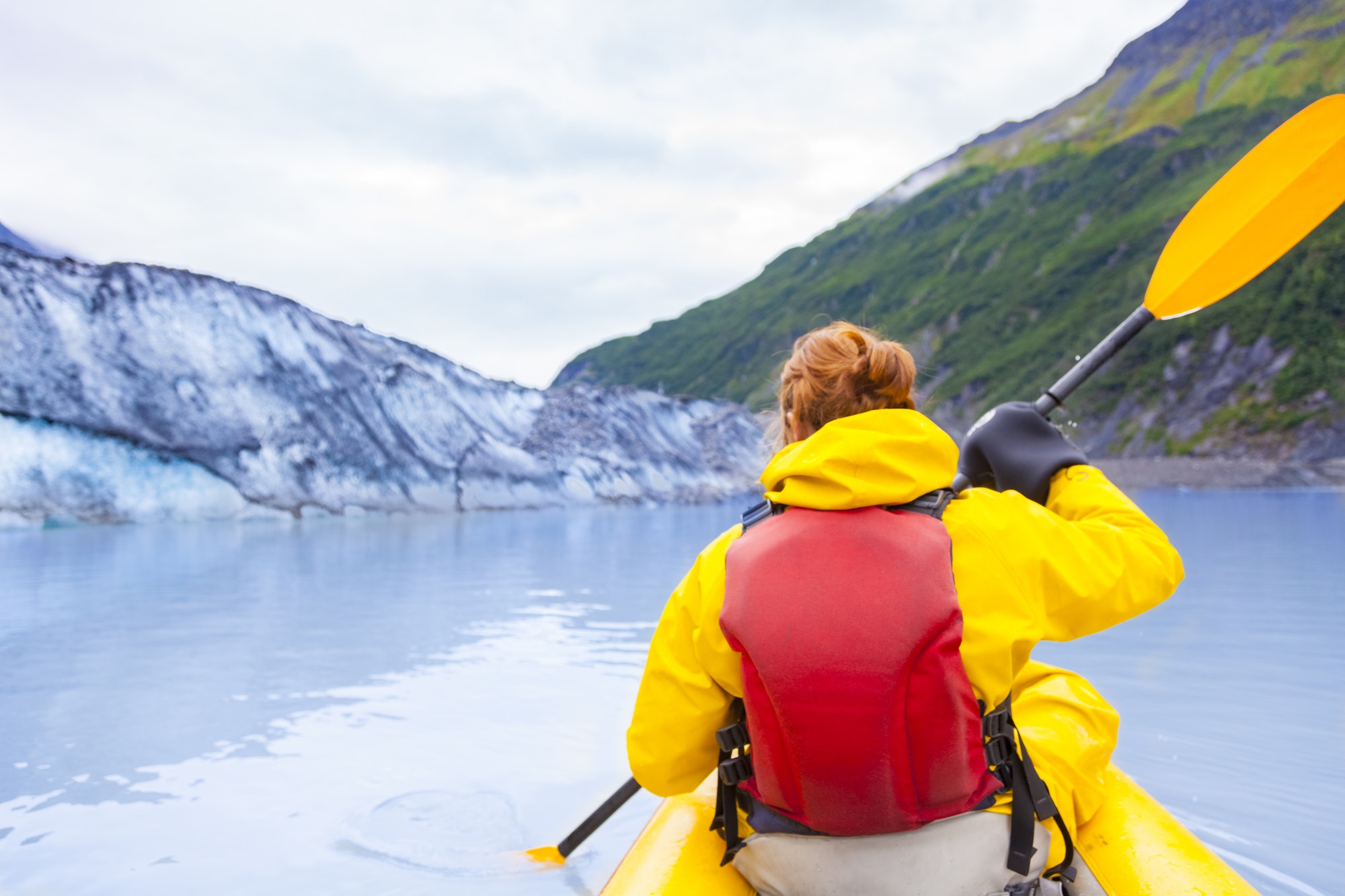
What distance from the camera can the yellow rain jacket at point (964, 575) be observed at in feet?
4.47

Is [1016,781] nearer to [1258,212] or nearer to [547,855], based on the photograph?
[1258,212]

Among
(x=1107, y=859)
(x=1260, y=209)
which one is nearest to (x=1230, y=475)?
(x=1260, y=209)

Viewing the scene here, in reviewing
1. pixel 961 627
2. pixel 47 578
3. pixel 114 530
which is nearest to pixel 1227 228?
pixel 961 627

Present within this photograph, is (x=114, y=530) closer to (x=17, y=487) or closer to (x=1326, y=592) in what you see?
(x=17, y=487)

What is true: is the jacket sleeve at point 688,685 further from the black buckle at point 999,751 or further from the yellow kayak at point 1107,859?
the black buckle at point 999,751

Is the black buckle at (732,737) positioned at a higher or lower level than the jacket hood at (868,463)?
lower

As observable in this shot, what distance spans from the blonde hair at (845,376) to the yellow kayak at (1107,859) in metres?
0.94

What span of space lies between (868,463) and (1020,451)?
650 mm

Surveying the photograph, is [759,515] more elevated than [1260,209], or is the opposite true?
[1260,209]

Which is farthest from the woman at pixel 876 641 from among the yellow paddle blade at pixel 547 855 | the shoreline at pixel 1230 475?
the shoreline at pixel 1230 475

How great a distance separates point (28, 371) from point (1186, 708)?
2266 cm

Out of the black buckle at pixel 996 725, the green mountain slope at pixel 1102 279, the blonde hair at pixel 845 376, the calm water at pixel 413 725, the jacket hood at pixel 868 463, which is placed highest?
the green mountain slope at pixel 1102 279

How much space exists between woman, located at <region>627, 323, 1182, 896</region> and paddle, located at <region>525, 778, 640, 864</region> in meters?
1.04

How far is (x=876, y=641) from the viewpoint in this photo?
129 cm
